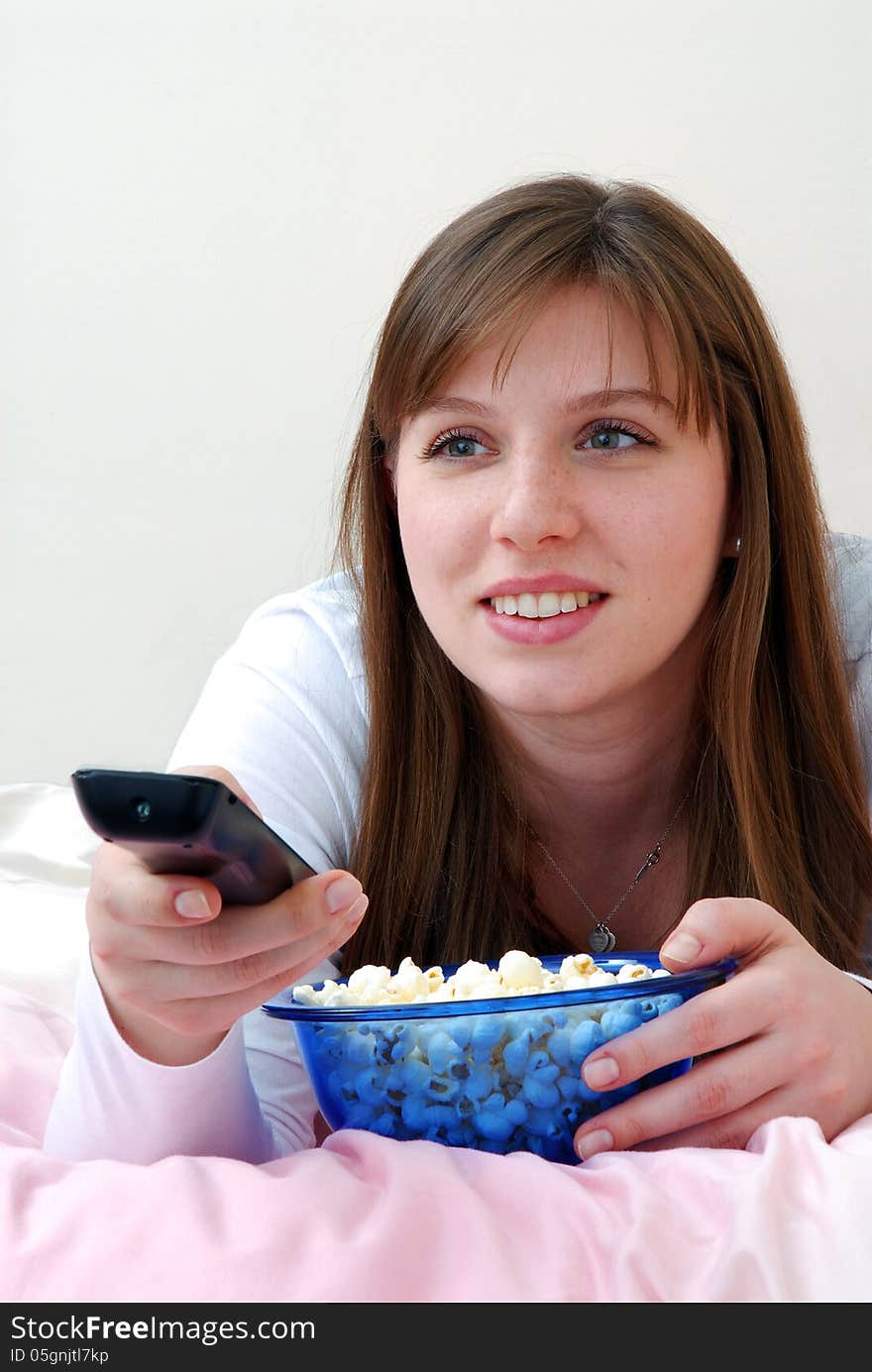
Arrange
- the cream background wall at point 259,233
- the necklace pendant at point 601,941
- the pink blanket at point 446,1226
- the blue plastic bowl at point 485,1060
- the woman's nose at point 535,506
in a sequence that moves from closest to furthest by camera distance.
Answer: the pink blanket at point 446,1226, the blue plastic bowl at point 485,1060, the woman's nose at point 535,506, the necklace pendant at point 601,941, the cream background wall at point 259,233

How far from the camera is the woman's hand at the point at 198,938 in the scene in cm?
68

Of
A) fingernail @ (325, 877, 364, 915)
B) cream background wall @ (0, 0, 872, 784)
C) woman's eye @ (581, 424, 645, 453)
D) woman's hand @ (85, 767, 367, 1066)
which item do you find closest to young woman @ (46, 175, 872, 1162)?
woman's eye @ (581, 424, 645, 453)

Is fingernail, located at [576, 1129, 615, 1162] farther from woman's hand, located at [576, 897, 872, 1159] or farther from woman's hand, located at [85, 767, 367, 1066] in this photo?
woman's hand, located at [85, 767, 367, 1066]

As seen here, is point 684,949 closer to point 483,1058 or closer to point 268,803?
point 483,1058

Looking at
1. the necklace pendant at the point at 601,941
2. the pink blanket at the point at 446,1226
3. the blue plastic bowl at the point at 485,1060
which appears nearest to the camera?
the pink blanket at the point at 446,1226

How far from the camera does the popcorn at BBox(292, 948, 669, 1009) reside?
84cm

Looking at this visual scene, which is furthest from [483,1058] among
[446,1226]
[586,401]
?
[586,401]

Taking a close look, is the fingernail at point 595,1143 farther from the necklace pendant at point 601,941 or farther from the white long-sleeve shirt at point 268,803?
the necklace pendant at point 601,941

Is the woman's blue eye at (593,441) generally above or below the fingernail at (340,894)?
above

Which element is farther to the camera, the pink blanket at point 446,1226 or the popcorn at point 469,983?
the popcorn at point 469,983

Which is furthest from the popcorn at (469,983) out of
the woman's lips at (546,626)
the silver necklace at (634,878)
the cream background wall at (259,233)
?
the cream background wall at (259,233)

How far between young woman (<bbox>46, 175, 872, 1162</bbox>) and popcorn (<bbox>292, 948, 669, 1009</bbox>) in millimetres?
70

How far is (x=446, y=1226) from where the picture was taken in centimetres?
68

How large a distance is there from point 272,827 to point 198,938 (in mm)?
450
